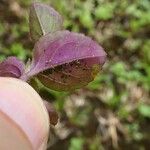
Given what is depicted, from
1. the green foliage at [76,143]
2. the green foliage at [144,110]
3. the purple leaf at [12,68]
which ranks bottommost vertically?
the green foliage at [76,143]

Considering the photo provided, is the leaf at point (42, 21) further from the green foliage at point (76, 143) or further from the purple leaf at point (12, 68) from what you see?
the green foliage at point (76, 143)

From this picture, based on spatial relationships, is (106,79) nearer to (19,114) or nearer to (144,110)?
(144,110)

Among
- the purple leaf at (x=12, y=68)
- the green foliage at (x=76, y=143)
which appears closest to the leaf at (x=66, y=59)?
the purple leaf at (x=12, y=68)

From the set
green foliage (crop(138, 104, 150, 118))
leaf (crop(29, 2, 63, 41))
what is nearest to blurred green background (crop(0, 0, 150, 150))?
green foliage (crop(138, 104, 150, 118))

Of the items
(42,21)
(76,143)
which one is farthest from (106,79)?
(42,21)

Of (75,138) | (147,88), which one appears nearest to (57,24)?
(75,138)


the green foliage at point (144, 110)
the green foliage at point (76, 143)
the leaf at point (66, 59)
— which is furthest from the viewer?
the green foliage at point (144, 110)
